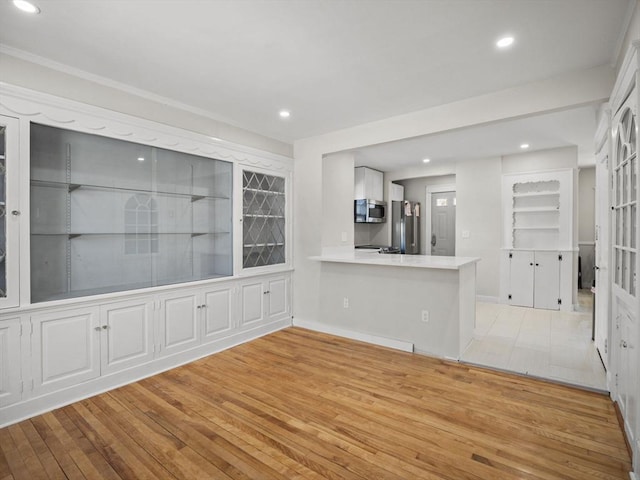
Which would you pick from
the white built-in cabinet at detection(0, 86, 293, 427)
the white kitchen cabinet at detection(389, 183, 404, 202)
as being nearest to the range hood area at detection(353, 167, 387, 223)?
the white kitchen cabinet at detection(389, 183, 404, 202)

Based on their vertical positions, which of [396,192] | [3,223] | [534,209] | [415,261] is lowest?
[415,261]

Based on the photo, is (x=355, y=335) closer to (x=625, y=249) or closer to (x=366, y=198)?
(x=625, y=249)

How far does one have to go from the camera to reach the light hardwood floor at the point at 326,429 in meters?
1.84

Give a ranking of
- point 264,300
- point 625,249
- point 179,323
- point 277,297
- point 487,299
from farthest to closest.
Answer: point 487,299, point 277,297, point 264,300, point 179,323, point 625,249

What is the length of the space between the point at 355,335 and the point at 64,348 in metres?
2.84

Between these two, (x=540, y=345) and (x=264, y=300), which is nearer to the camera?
(x=540, y=345)

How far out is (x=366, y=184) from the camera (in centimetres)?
638

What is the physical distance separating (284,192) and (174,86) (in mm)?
1910

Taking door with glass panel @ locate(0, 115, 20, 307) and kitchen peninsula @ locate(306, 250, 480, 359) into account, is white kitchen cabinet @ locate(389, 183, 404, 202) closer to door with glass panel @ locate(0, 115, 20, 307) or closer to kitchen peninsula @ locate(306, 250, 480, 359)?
kitchen peninsula @ locate(306, 250, 480, 359)

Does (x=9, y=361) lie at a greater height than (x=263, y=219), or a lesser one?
lesser

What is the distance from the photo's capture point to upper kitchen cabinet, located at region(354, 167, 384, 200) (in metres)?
6.34

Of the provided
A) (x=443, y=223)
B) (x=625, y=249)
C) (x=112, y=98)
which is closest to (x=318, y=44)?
(x=112, y=98)

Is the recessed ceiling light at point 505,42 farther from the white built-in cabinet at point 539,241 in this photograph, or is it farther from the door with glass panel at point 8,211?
the white built-in cabinet at point 539,241

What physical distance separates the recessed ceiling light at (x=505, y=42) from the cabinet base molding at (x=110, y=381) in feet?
11.8
